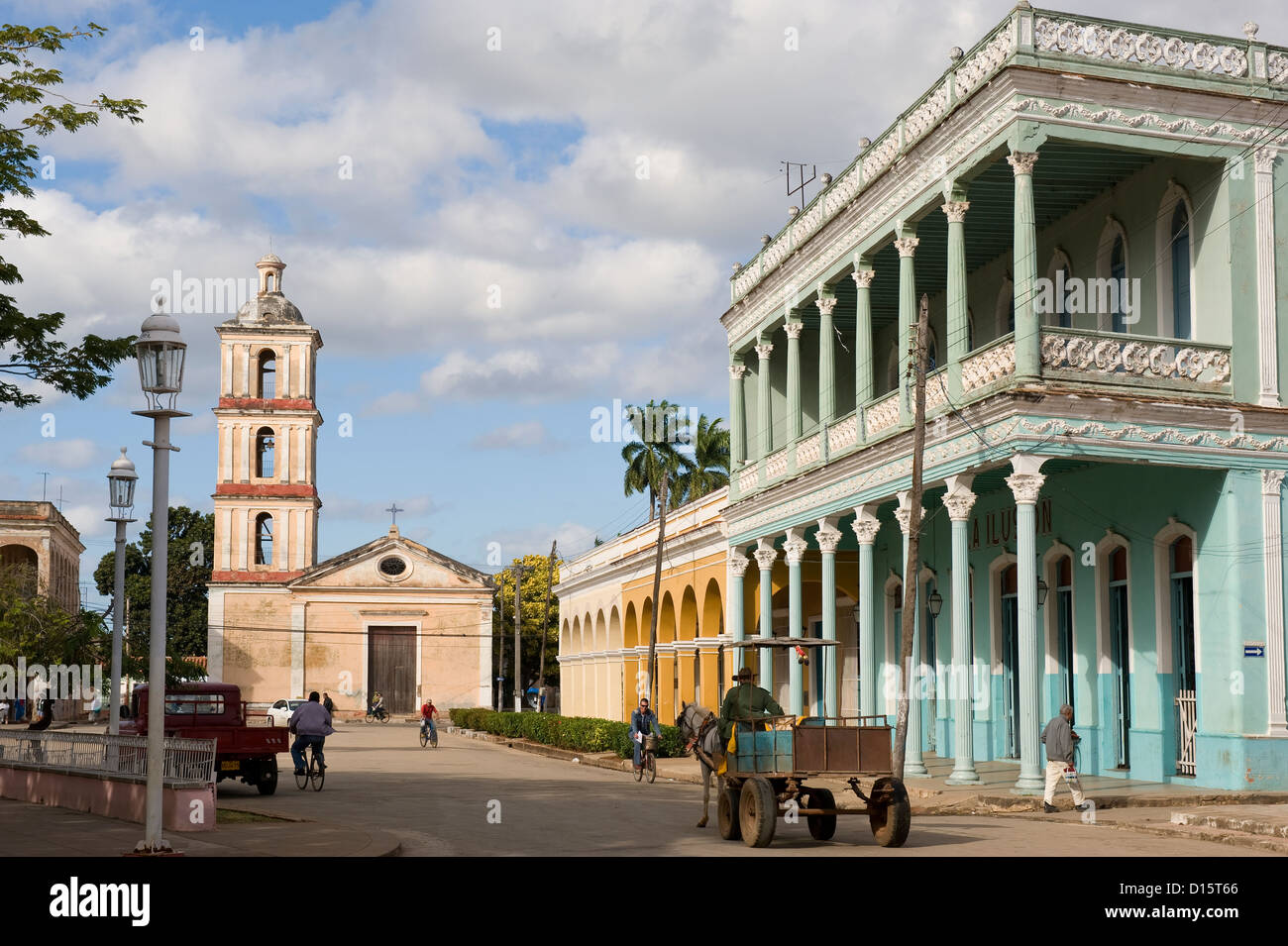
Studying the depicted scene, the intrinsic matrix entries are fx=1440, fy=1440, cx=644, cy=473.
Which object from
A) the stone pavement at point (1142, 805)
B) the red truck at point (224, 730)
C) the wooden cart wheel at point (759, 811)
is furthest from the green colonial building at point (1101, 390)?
the red truck at point (224, 730)

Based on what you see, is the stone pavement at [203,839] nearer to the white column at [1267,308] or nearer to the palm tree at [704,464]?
the white column at [1267,308]

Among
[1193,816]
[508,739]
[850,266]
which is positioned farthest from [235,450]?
[1193,816]

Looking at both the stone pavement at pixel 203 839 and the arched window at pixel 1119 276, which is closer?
the stone pavement at pixel 203 839

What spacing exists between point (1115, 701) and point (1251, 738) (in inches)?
130

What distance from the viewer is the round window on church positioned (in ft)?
232

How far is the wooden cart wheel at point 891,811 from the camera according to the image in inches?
565

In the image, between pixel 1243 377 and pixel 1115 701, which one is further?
pixel 1115 701

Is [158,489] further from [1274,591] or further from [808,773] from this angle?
[1274,591]

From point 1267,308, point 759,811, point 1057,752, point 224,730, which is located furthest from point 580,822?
point 1267,308

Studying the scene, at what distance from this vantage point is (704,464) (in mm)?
70562

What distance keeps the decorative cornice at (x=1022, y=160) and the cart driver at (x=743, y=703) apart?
8543mm

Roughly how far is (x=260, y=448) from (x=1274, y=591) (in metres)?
57.5
